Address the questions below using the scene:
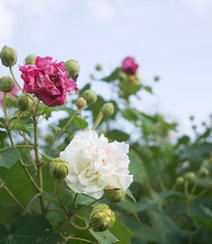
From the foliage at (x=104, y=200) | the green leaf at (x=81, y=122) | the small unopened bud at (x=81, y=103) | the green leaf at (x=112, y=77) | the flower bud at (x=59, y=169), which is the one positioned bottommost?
the foliage at (x=104, y=200)

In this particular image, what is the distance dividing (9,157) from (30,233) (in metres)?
0.19

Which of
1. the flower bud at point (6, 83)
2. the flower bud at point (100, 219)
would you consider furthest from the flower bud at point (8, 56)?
the flower bud at point (100, 219)

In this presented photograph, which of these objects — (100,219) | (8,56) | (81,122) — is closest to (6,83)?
(8,56)

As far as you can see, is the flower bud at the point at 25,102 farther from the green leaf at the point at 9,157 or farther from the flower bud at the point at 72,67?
the flower bud at the point at 72,67

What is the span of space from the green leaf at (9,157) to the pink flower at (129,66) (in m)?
1.31

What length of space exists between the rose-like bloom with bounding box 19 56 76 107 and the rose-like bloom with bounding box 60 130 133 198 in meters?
0.12

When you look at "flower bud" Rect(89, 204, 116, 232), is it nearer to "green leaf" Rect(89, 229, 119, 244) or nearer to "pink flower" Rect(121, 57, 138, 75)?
"green leaf" Rect(89, 229, 119, 244)

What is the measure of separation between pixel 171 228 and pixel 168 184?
1.51ft

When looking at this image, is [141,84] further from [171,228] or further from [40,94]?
[40,94]

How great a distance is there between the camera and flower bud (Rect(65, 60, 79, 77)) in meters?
1.19

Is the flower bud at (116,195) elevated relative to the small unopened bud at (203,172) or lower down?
elevated

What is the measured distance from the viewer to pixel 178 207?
192 cm

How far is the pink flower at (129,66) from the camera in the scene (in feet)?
7.35

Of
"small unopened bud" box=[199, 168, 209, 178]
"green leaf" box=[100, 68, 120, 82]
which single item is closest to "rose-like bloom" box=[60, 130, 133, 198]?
"small unopened bud" box=[199, 168, 209, 178]
